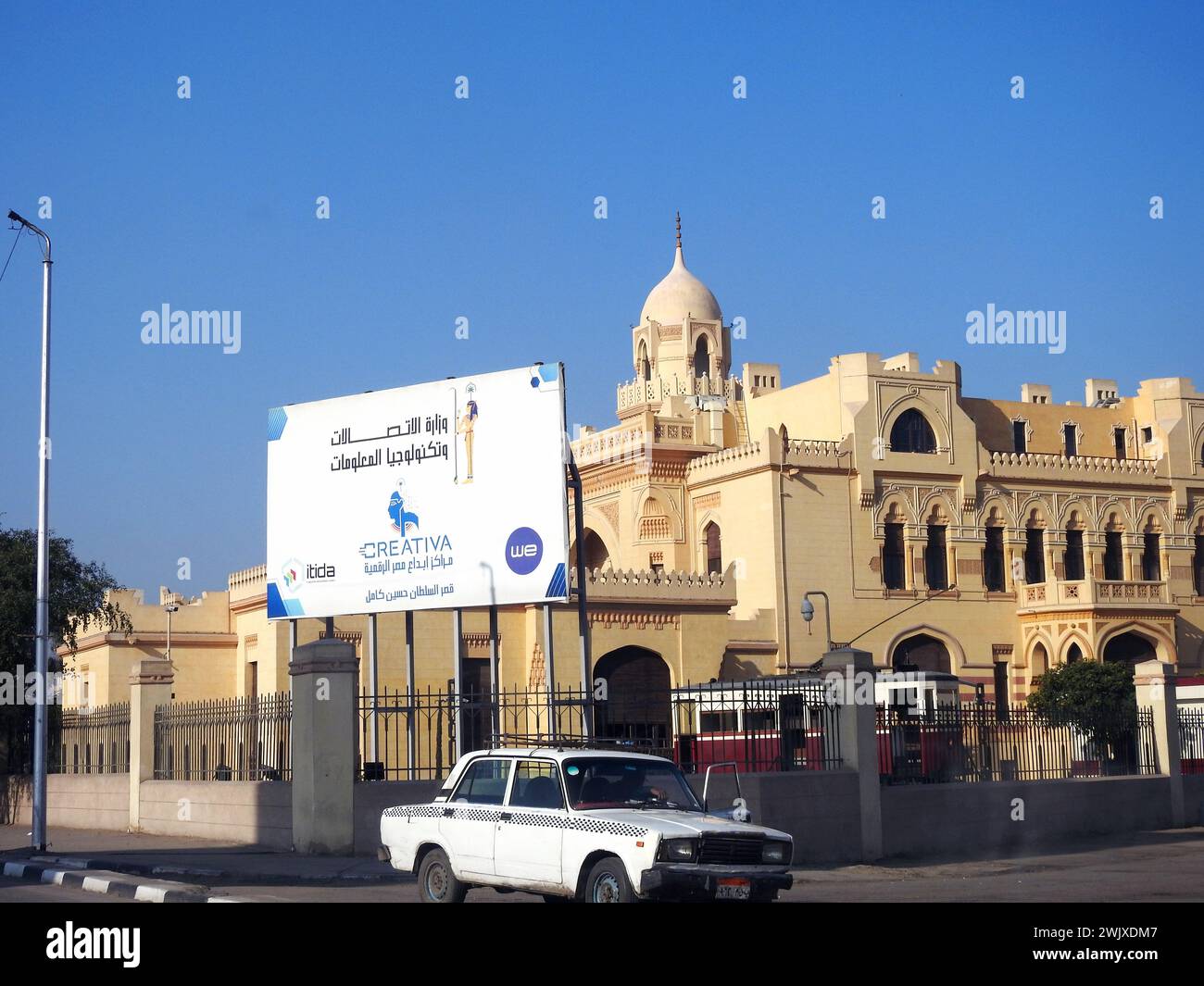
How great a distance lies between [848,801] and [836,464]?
25.8 m

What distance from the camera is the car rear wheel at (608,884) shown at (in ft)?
37.3

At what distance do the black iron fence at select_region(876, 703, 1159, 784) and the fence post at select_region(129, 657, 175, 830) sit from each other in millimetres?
10847

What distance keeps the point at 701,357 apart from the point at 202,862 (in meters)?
41.2

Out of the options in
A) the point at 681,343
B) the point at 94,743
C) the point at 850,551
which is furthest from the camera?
the point at 681,343

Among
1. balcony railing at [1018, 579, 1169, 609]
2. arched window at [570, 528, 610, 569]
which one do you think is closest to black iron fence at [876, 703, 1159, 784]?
balcony railing at [1018, 579, 1169, 609]

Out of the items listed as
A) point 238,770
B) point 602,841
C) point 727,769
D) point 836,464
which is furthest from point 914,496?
point 602,841

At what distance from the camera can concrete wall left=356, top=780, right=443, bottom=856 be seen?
720 inches

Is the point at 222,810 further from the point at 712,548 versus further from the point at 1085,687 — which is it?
the point at 1085,687

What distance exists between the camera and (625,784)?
12508mm

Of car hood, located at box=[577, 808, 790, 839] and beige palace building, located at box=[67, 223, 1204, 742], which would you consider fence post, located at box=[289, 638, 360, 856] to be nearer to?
car hood, located at box=[577, 808, 790, 839]

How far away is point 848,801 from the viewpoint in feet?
63.7

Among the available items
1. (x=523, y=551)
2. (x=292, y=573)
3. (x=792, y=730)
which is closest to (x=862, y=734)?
(x=792, y=730)

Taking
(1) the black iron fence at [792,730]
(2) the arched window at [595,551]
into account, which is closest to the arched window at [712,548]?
(2) the arched window at [595,551]
